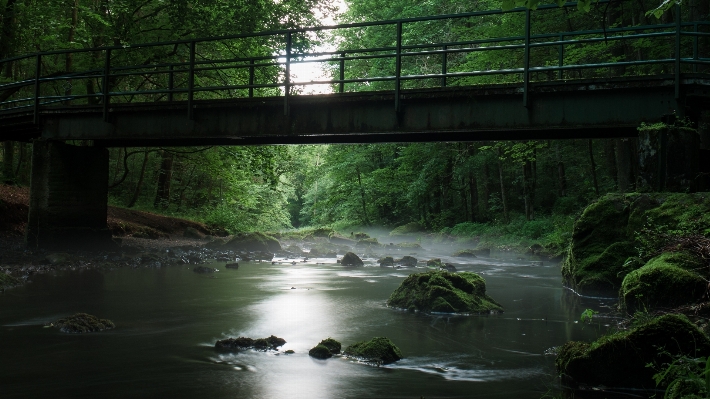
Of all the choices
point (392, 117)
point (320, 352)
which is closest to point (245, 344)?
point (320, 352)

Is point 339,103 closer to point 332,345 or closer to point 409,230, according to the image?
point 332,345

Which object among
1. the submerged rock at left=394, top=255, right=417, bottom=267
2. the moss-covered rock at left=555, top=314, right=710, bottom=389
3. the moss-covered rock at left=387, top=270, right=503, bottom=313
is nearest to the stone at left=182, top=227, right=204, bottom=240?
the submerged rock at left=394, top=255, right=417, bottom=267

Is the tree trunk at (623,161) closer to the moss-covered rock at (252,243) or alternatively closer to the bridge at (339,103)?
the bridge at (339,103)

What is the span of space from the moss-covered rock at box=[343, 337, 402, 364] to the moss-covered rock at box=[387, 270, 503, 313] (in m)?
3.27

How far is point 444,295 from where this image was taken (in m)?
10.7

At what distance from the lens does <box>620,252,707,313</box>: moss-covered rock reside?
793 centimetres

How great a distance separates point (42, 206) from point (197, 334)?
11108 mm

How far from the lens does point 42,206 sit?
1736 cm

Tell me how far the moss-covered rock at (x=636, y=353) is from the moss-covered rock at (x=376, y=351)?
1916mm

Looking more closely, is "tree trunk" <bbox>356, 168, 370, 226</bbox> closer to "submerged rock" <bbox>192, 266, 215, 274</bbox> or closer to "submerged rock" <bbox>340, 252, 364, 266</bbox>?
"submerged rock" <bbox>340, 252, 364, 266</bbox>

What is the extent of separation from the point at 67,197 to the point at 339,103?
350 inches

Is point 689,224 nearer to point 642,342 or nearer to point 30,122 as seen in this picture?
point 642,342

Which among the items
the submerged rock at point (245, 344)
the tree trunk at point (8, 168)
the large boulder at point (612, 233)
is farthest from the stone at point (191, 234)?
the submerged rock at point (245, 344)

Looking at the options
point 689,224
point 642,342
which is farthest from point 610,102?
point 642,342
